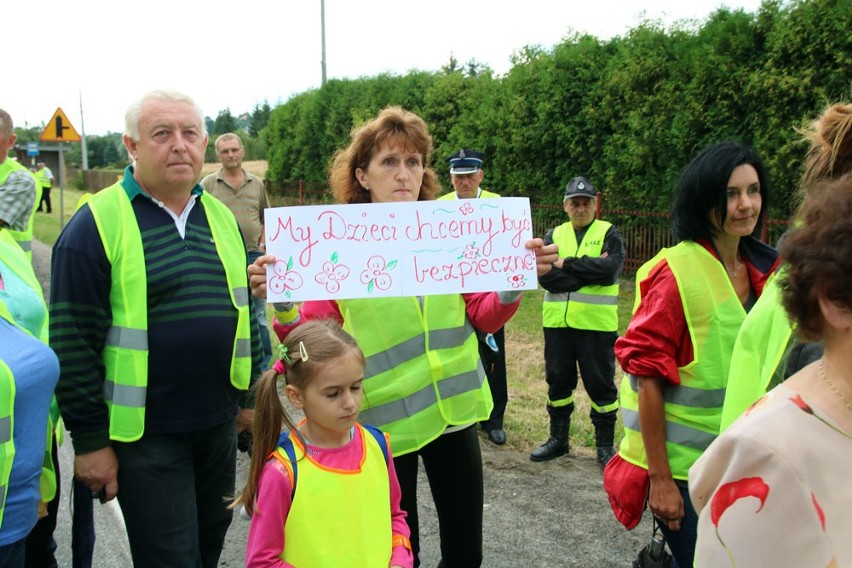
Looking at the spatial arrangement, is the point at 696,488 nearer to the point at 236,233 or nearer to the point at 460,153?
the point at 236,233

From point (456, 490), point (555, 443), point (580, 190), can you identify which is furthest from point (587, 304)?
point (456, 490)

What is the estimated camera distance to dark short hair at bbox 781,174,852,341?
1.29m

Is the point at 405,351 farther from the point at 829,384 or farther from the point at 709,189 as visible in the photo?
the point at 829,384

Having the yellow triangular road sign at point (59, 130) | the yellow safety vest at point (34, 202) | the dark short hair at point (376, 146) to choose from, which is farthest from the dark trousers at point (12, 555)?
the yellow triangular road sign at point (59, 130)

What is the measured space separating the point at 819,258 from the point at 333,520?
5.15 feet

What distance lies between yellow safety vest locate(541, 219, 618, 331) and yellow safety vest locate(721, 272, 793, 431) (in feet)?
12.7

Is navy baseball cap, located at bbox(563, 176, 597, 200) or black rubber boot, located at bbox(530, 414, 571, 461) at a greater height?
navy baseball cap, located at bbox(563, 176, 597, 200)

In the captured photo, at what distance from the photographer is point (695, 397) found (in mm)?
2609

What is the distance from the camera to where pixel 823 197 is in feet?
4.47

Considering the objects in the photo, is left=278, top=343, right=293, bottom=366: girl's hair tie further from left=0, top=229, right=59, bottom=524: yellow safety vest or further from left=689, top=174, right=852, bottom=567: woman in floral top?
left=689, top=174, right=852, bottom=567: woman in floral top

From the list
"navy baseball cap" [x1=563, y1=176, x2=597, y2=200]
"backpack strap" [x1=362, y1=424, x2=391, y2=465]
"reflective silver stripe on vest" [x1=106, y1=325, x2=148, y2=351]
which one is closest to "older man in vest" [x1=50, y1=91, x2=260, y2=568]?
"reflective silver stripe on vest" [x1=106, y1=325, x2=148, y2=351]

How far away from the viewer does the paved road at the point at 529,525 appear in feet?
13.5

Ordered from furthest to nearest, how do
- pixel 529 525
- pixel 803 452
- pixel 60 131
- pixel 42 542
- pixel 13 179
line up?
1. pixel 60 131
2. pixel 13 179
3. pixel 529 525
4. pixel 42 542
5. pixel 803 452

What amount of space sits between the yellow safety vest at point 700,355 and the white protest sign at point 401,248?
535 millimetres
